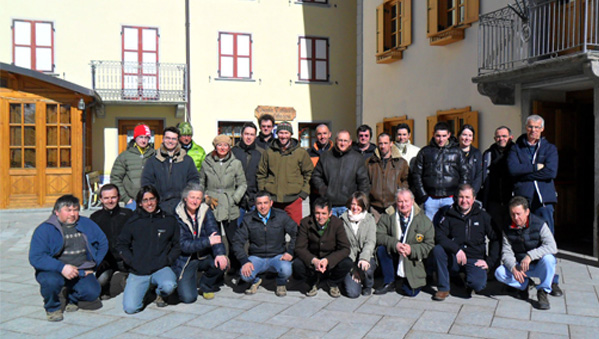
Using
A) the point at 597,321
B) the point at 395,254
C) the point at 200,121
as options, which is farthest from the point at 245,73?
the point at 597,321

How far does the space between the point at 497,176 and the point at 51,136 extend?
10.7 m

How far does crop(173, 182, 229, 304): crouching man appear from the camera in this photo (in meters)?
4.89

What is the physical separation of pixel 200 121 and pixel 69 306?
36.9ft

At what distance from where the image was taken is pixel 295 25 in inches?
635

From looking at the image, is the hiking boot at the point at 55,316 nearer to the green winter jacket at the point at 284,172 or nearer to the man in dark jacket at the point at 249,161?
the man in dark jacket at the point at 249,161

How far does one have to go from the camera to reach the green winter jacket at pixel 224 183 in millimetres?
5543

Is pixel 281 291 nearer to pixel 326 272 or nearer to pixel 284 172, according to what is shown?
pixel 326 272

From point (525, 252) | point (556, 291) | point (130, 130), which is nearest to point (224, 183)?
point (525, 252)

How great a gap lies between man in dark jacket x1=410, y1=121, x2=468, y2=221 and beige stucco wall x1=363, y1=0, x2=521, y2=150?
124 inches

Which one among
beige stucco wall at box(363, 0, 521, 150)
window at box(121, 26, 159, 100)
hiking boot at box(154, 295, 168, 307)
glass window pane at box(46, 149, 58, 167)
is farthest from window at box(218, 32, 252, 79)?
hiking boot at box(154, 295, 168, 307)

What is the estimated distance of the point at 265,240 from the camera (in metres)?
5.21

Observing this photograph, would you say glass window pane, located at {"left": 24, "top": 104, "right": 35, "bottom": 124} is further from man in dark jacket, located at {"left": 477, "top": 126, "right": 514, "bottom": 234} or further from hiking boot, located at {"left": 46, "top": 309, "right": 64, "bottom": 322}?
man in dark jacket, located at {"left": 477, "top": 126, "right": 514, "bottom": 234}

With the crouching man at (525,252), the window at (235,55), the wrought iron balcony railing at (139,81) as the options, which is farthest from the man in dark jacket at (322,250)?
the window at (235,55)

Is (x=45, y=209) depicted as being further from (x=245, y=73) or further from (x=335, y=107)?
(x=335, y=107)
